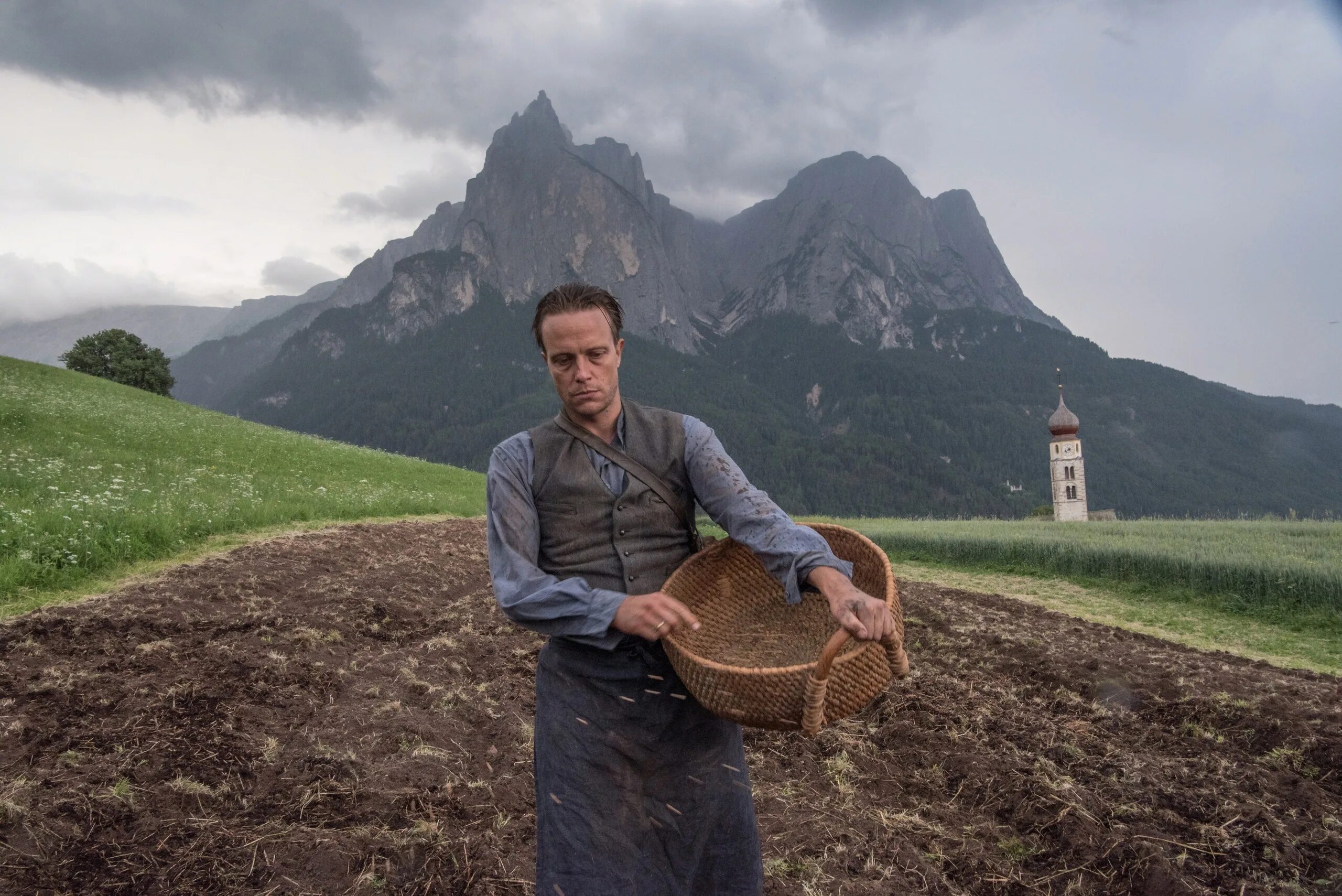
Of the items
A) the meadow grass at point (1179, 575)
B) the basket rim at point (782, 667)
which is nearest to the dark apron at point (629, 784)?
the basket rim at point (782, 667)

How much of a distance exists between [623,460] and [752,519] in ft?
1.35

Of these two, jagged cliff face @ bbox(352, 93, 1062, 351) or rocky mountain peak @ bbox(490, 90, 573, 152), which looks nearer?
jagged cliff face @ bbox(352, 93, 1062, 351)

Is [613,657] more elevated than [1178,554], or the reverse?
[613,657]

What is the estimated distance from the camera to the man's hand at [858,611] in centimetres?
183

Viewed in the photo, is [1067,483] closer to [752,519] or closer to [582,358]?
[752,519]

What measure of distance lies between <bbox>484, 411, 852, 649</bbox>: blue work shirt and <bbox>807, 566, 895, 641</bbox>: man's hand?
10 cm

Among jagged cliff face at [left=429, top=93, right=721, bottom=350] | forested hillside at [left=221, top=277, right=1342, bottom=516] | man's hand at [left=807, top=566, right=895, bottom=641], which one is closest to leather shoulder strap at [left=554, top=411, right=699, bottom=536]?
man's hand at [left=807, top=566, right=895, bottom=641]

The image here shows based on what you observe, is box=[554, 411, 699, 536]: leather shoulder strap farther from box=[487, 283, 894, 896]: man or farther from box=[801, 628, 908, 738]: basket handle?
box=[801, 628, 908, 738]: basket handle

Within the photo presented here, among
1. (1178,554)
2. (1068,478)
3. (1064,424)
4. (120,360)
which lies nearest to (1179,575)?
(1178,554)

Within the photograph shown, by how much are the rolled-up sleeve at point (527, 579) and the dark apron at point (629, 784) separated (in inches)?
9.1

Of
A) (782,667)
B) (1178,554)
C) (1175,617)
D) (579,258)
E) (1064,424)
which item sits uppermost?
(579,258)

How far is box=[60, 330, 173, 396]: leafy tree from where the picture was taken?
41.7 metres

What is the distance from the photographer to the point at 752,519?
87.2 inches

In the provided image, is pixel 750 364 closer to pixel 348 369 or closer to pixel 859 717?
pixel 348 369
